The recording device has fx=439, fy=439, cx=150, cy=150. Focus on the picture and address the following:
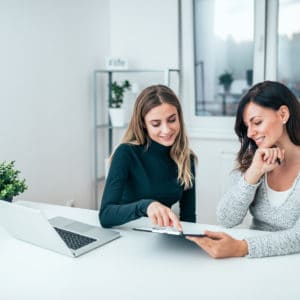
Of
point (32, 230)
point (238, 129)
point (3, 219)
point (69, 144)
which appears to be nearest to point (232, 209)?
point (238, 129)

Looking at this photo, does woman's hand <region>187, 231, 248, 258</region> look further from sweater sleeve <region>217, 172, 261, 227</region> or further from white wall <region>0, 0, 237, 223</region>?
white wall <region>0, 0, 237, 223</region>

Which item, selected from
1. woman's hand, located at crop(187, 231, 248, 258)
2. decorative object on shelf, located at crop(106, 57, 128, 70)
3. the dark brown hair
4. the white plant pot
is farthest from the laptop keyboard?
decorative object on shelf, located at crop(106, 57, 128, 70)

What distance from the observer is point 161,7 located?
326cm

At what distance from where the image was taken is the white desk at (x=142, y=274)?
3.54 feet

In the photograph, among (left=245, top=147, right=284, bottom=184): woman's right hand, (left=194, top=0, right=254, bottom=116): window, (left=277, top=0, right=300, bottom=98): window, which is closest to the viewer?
(left=245, top=147, right=284, bottom=184): woman's right hand

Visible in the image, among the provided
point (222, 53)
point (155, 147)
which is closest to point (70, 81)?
point (222, 53)

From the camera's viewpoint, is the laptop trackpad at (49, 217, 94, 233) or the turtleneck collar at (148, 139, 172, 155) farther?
the turtleneck collar at (148, 139, 172, 155)

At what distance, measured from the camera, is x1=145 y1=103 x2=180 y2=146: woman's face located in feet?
5.81

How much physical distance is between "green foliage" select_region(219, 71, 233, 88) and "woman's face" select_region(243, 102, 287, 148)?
1677 mm

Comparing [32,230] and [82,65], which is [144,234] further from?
[82,65]

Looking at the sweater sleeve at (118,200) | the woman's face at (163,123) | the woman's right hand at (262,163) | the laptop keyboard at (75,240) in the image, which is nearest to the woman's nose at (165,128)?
the woman's face at (163,123)

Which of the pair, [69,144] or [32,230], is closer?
[32,230]

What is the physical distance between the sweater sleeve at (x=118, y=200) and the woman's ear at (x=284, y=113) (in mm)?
565

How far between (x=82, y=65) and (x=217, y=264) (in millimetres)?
2198
